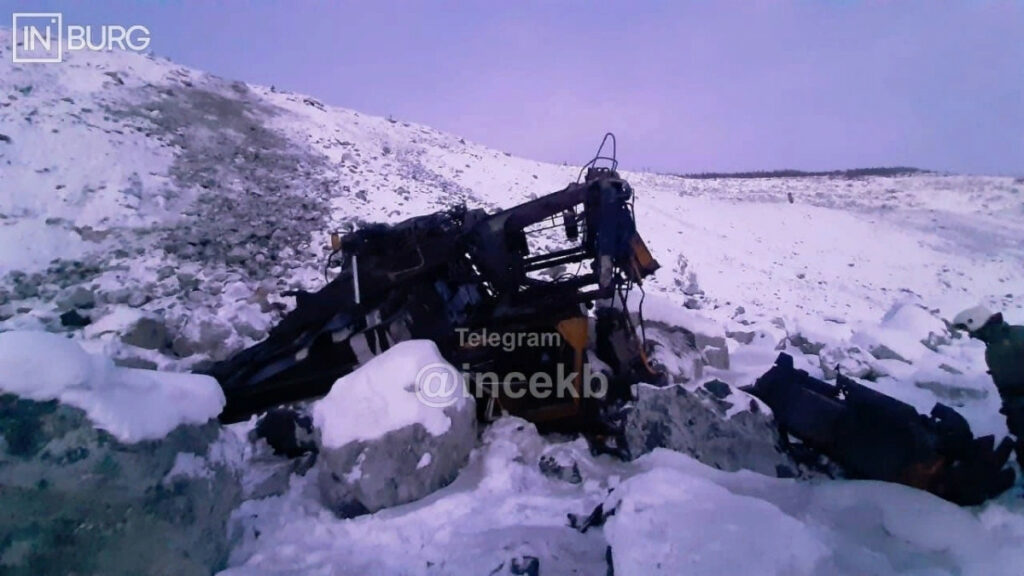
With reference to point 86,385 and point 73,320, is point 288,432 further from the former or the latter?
point 73,320

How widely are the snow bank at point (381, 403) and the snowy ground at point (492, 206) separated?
485mm

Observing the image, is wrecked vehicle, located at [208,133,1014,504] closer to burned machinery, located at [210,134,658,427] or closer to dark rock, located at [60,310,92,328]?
burned machinery, located at [210,134,658,427]

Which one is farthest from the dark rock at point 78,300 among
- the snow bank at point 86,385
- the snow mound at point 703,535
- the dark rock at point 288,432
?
the snow mound at point 703,535

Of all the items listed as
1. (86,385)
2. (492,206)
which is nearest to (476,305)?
(86,385)

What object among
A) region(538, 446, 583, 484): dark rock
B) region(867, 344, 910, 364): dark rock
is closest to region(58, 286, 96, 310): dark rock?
region(538, 446, 583, 484): dark rock

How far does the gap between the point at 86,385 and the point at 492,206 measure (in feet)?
37.5

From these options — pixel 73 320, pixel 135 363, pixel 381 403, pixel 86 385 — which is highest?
pixel 86 385

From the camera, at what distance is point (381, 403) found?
4199 millimetres

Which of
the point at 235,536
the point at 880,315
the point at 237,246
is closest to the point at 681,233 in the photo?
the point at 880,315

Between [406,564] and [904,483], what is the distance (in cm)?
313

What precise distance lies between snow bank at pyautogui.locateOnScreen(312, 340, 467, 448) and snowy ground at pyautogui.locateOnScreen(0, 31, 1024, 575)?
48 cm

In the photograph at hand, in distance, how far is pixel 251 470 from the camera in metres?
4.66

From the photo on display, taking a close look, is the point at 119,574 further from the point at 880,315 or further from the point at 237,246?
the point at 880,315

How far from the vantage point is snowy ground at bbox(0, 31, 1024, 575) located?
3457mm
